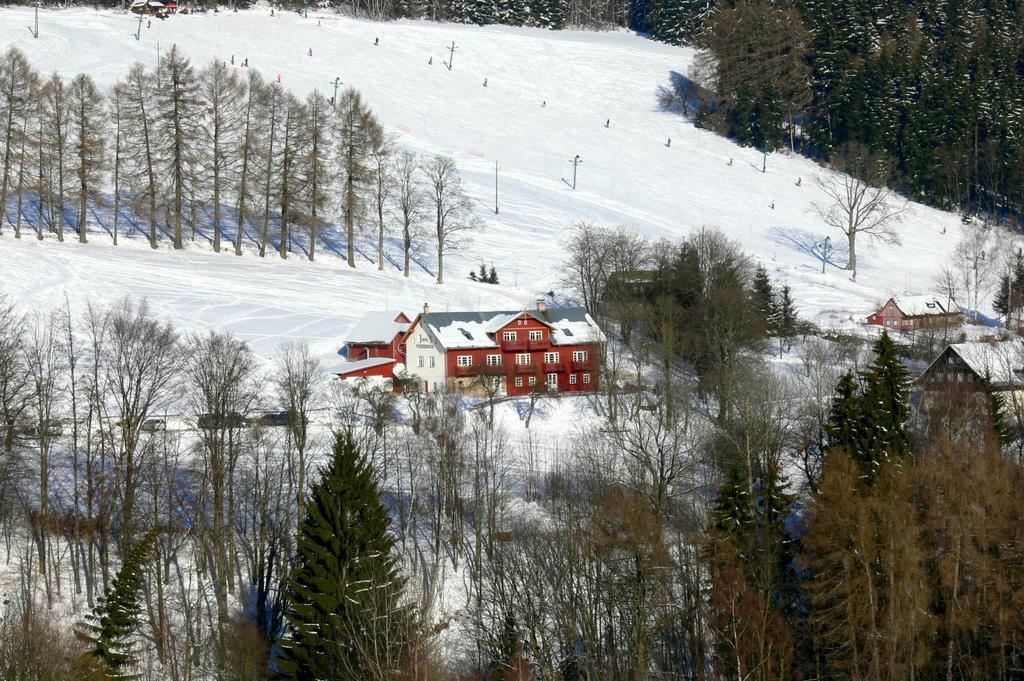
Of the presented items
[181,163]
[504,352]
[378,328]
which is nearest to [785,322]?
[504,352]

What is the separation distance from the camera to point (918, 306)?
5672 cm

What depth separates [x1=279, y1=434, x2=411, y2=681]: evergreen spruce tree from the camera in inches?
997

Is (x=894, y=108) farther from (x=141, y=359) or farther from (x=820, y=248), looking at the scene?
(x=141, y=359)

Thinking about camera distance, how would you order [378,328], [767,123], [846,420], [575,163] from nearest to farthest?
[846,420] < [378,328] < [575,163] < [767,123]

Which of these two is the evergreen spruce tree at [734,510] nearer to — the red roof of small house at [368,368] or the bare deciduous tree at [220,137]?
the red roof of small house at [368,368]

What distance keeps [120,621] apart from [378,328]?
62.6 feet

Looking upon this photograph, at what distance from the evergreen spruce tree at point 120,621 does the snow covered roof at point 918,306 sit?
40030 millimetres

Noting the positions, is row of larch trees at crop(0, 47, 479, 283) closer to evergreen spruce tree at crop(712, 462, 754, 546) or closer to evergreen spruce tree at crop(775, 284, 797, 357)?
evergreen spruce tree at crop(775, 284, 797, 357)

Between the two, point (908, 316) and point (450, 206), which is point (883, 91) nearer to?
point (908, 316)

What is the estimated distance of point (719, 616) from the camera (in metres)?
29.1

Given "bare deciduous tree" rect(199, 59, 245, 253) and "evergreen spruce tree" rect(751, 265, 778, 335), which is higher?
"bare deciduous tree" rect(199, 59, 245, 253)

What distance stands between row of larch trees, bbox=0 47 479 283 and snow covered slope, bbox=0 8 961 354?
8.25ft

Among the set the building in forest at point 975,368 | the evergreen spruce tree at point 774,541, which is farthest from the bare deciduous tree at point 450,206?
the evergreen spruce tree at point 774,541

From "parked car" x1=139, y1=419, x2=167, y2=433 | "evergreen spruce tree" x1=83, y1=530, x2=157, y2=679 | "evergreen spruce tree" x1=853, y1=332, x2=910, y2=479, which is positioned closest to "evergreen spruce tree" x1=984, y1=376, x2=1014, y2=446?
"evergreen spruce tree" x1=853, y1=332, x2=910, y2=479
